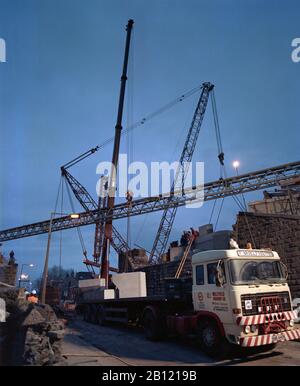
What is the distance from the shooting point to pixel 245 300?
852 cm

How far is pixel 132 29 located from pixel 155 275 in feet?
101

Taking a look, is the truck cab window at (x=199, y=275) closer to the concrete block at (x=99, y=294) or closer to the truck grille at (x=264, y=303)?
the truck grille at (x=264, y=303)

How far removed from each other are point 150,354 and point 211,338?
1986mm

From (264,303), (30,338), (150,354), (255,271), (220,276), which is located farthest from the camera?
(150,354)

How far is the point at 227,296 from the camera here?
8.73m

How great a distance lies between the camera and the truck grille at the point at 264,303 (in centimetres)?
848

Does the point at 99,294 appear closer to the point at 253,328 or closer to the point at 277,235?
the point at 277,235

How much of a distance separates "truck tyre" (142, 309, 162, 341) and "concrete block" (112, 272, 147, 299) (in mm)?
4808

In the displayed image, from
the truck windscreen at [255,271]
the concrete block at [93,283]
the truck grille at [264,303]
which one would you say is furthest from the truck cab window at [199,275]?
the concrete block at [93,283]

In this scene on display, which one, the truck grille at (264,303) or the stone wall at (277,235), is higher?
the stone wall at (277,235)

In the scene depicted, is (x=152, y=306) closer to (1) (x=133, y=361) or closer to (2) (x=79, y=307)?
(1) (x=133, y=361)

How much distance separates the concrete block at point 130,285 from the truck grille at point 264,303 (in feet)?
32.2

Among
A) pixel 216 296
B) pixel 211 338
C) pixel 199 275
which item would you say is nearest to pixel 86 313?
pixel 199 275

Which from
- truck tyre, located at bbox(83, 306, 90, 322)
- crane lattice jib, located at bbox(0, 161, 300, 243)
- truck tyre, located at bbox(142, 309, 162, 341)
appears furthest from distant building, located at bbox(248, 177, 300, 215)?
truck tyre, located at bbox(142, 309, 162, 341)
